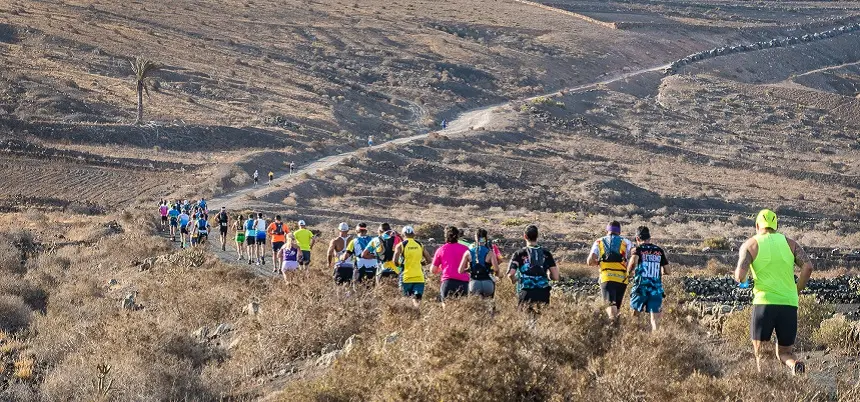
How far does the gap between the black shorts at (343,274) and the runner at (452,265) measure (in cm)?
184

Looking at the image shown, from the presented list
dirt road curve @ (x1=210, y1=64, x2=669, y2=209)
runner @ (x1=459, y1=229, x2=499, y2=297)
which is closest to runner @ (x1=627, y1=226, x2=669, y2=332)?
runner @ (x1=459, y1=229, x2=499, y2=297)

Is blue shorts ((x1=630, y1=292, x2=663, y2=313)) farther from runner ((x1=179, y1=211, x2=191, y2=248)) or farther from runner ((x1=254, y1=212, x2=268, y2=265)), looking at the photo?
runner ((x1=179, y1=211, x2=191, y2=248))

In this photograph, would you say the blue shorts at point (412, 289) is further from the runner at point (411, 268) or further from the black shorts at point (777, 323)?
the black shorts at point (777, 323)

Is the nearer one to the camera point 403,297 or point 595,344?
point 595,344

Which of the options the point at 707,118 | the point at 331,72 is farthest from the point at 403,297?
the point at 707,118

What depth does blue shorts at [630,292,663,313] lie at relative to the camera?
10.3 m

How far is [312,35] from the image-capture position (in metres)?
85.6

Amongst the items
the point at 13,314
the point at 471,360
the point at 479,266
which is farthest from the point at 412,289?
the point at 13,314

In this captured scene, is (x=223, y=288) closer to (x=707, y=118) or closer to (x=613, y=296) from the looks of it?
(x=613, y=296)

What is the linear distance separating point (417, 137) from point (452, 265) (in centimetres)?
5122

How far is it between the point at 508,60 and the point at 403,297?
7867 centimetres

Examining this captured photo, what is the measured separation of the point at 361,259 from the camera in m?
12.8

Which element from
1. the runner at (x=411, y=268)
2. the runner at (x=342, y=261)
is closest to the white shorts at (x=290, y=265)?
the runner at (x=342, y=261)

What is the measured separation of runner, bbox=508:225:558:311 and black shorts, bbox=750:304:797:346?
261cm
